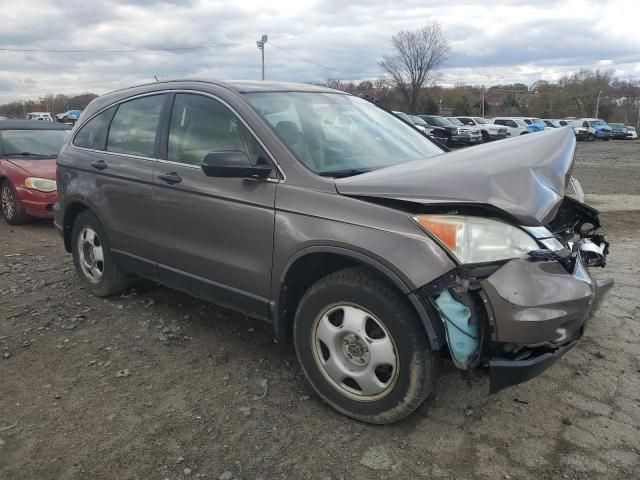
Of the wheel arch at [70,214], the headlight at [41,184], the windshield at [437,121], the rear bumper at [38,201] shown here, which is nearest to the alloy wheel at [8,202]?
the rear bumper at [38,201]

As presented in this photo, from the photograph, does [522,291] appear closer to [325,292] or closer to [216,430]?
[325,292]

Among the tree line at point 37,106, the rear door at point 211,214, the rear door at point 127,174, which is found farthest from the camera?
the tree line at point 37,106

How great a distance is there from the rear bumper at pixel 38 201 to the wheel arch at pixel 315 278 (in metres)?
5.82

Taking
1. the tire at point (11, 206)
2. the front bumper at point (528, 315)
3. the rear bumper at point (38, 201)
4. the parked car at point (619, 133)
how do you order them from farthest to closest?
1. the parked car at point (619, 133)
2. the tire at point (11, 206)
3. the rear bumper at point (38, 201)
4. the front bumper at point (528, 315)

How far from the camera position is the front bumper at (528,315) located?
2387 mm

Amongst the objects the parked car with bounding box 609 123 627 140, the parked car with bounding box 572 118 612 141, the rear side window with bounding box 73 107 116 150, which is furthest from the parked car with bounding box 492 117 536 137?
the rear side window with bounding box 73 107 116 150

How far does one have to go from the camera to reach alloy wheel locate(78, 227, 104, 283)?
4.68 meters

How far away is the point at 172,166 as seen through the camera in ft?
12.2

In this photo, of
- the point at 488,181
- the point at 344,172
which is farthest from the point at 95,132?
the point at 488,181

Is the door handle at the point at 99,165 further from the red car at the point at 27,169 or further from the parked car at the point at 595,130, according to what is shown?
the parked car at the point at 595,130

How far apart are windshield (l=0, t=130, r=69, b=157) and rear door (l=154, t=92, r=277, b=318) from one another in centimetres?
579

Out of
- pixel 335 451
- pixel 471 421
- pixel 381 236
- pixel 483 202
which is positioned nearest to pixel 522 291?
pixel 483 202

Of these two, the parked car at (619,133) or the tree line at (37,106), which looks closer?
the parked car at (619,133)

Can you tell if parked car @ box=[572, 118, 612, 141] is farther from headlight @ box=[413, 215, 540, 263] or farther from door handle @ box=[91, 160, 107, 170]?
headlight @ box=[413, 215, 540, 263]
